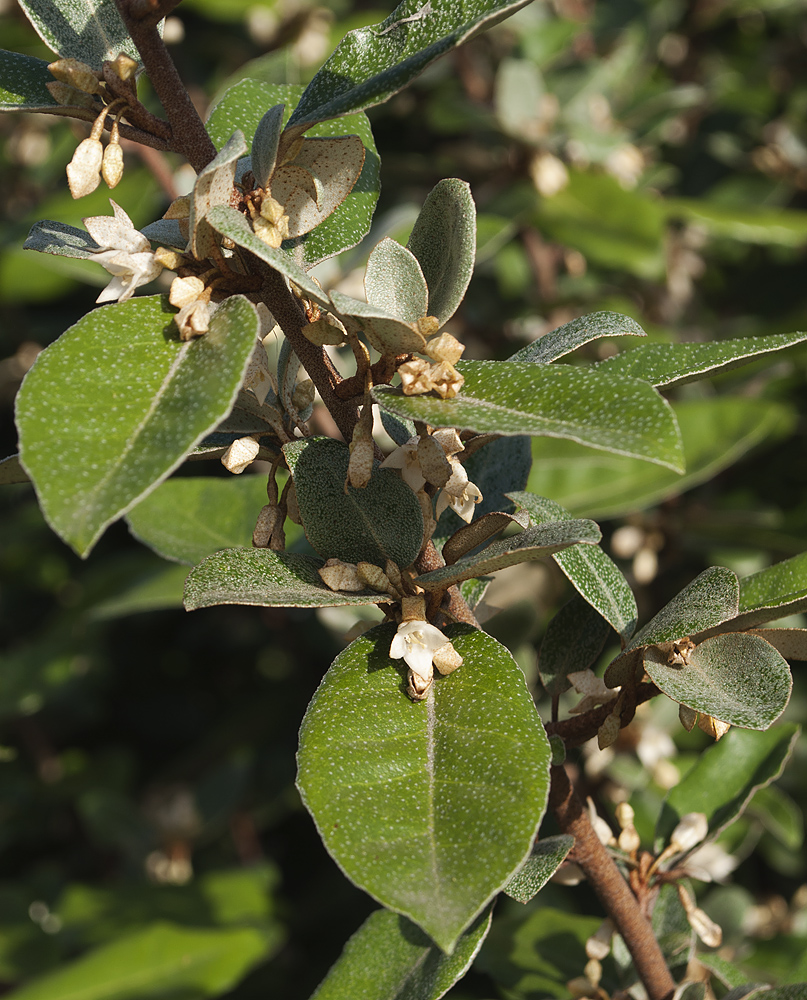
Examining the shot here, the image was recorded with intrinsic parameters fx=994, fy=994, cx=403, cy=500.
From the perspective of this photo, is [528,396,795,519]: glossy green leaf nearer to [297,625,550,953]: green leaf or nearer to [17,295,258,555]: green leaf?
[297,625,550,953]: green leaf

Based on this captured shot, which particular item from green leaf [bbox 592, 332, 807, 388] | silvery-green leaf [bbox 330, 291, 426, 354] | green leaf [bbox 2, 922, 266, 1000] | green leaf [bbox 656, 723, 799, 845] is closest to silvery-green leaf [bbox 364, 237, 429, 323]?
silvery-green leaf [bbox 330, 291, 426, 354]

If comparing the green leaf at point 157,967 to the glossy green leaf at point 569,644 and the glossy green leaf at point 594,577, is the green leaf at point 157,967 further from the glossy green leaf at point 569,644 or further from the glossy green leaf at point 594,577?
the glossy green leaf at point 594,577

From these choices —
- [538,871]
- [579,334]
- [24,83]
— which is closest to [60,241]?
[24,83]

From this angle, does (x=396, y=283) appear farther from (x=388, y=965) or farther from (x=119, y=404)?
(x=388, y=965)

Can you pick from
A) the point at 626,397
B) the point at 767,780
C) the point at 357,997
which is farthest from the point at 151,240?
the point at 767,780

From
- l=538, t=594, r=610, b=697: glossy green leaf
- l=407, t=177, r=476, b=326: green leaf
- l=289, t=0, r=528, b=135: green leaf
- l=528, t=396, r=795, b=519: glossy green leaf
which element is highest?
l=289, t=0, r=528, b=135: green leaf

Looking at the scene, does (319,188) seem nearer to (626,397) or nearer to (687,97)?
(626,397)

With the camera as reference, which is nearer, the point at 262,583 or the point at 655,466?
the point at 262,583
